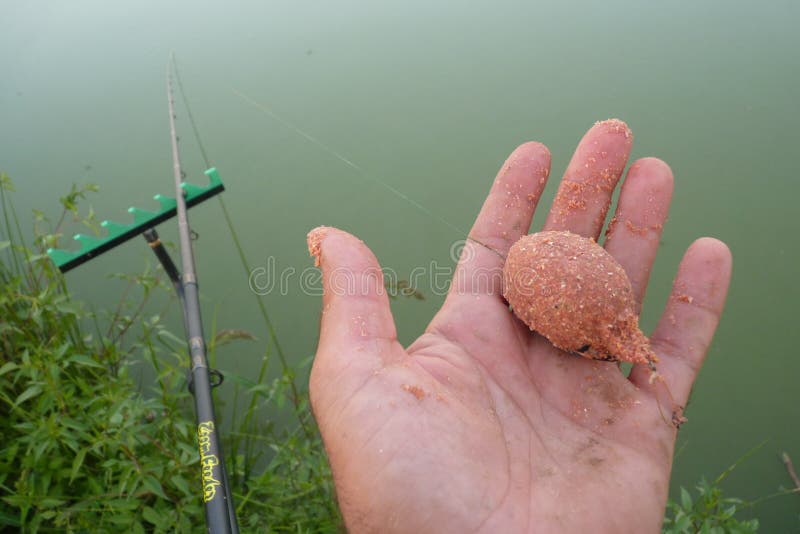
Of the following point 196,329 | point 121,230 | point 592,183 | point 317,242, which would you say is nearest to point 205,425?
point 196,329

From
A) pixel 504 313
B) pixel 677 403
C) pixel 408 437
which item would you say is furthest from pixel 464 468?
pixel 677 403

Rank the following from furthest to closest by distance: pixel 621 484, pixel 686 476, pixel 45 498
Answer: pixel 686 476 < pixel 45 498 < pixel 621 484

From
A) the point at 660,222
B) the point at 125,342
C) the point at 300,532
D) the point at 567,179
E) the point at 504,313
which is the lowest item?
the point at 300,532

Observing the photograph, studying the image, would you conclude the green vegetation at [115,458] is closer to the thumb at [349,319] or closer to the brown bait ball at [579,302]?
the thumb at [349,319]

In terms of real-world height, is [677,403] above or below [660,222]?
below

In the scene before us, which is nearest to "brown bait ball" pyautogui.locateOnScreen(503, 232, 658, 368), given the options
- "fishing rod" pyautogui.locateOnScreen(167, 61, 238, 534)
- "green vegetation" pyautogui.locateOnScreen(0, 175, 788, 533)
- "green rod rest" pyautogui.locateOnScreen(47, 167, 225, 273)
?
"green vegetation" pyautogui.locateOnScreen(0, 175, 788, 533)

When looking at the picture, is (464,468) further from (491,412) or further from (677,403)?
(677,403)

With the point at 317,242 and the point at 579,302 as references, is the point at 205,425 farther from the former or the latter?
the point at 579,302
